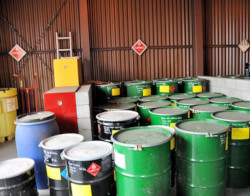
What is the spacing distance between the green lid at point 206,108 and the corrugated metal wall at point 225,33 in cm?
392

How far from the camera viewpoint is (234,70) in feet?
24.4

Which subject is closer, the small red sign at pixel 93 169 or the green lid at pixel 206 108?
the small red sign at pixel 93 169

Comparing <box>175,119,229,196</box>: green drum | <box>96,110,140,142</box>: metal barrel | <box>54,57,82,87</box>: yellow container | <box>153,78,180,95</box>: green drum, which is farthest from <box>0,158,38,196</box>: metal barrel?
<box>153,78,180,95</box>: green drum

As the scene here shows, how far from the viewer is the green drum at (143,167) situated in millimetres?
2207

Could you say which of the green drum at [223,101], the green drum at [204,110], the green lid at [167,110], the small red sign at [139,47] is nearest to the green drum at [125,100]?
the green lid at [167,110]

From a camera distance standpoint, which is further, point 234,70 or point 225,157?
point 234,70

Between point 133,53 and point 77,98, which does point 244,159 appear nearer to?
point 77,98

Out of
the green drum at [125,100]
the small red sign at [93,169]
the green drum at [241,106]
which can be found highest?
the green drum at [125,100]

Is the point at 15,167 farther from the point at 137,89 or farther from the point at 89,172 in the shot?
the point at 137,89

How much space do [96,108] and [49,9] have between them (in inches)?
153

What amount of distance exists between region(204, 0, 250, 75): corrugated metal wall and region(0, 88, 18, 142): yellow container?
5.53 m

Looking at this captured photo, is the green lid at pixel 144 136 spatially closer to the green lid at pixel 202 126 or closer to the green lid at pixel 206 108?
the green lid at pixel 202 126

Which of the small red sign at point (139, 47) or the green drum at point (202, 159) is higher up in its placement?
the small red sign at point (139, 47)

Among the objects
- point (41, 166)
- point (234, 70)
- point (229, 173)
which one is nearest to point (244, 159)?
point (229, 173)
